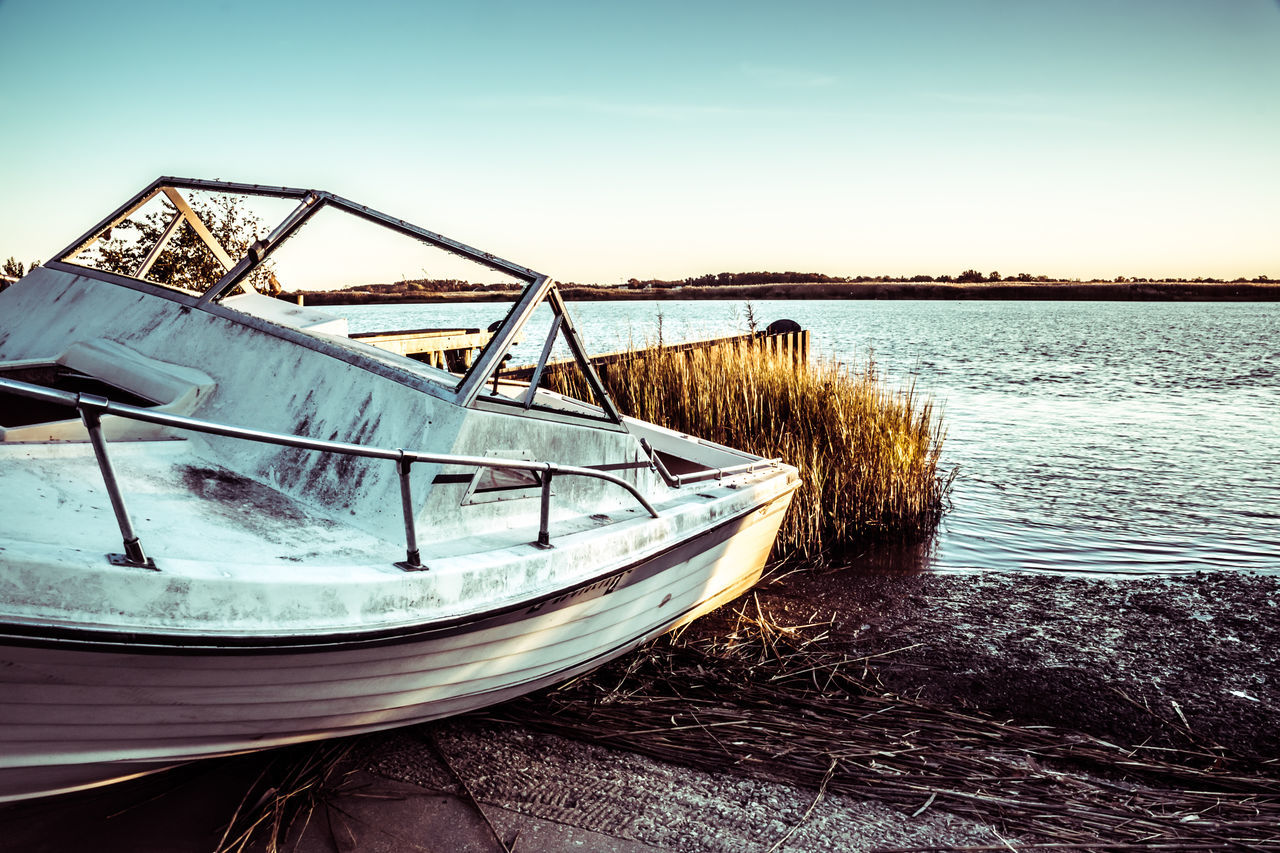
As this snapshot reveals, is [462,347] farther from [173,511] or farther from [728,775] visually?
[728,775]

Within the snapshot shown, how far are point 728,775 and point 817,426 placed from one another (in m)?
4.77

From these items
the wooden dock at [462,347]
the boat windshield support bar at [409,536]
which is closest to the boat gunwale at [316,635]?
the boat windshield support bar at [409,536]

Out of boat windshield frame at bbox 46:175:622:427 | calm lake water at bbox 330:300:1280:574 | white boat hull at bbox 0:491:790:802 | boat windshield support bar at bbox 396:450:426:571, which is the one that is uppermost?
boat windshield frame at bbox 46:175:622:427

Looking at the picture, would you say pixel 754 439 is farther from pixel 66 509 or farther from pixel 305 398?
pixel 66 509

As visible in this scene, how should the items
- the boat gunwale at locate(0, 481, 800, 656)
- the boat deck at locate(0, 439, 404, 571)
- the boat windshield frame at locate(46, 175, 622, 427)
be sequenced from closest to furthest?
the boat gunwale at locate(0, 481, 800, 656)
the boat deck at locate(0, 439, 404, 571)
the boat windshield frame at locate(46, 175, 622, 427)

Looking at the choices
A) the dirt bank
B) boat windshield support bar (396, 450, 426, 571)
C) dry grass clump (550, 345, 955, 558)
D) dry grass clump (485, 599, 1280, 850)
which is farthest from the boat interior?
dry grass clump (550, 345, 955, 558)

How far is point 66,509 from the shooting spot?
269cm

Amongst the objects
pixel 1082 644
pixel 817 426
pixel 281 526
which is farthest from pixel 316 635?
pixel 817 426

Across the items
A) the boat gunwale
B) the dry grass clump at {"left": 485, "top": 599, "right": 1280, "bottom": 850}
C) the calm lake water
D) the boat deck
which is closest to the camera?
the boat gunwale

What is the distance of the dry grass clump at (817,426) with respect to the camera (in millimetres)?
7766

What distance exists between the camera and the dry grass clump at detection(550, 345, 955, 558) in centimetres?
777

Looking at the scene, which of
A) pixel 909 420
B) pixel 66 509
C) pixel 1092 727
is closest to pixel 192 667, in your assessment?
pixel 66 509

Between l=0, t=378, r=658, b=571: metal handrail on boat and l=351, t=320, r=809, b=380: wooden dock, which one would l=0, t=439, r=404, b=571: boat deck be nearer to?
l=0, t=378, r=658, b=571: metal handrail on boat

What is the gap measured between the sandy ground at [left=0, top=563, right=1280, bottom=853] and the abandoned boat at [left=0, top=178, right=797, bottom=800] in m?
0.37
